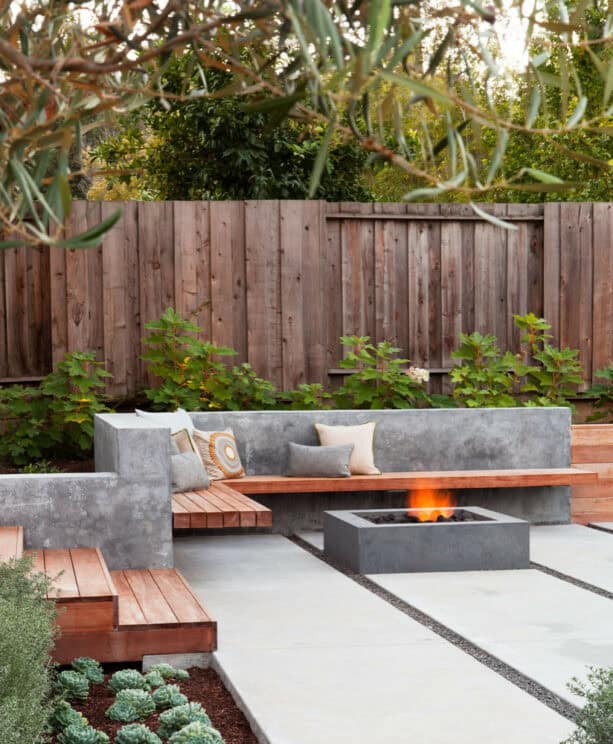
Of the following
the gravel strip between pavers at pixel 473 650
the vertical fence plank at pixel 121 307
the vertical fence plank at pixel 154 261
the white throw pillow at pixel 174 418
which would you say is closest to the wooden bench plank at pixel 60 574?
the gravel strip between pavers at pixel 473 650

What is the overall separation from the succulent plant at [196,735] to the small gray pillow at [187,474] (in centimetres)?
317

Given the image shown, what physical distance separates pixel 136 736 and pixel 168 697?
1.24 ft

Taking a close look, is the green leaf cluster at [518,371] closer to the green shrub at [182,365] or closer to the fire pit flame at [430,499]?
the fire pit flame at [430,499]

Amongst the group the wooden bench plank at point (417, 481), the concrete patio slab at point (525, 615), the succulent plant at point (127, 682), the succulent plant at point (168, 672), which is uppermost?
the wooden bench plank at point (417, 481)

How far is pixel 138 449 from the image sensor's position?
5.32m

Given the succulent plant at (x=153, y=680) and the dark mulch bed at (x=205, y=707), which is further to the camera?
the succulent plant at (x=153, y=680)

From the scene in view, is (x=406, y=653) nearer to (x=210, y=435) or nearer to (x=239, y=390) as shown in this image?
(x=210, y=435)

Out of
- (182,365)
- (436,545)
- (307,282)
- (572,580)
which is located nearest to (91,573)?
(436,545)

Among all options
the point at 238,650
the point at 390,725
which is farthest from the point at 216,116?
the point at 390,725

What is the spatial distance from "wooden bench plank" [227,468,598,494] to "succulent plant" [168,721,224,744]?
3.60 m

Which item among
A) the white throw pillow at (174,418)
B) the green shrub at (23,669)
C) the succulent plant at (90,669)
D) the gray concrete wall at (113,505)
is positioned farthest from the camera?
the white throw pillow at (174,418)

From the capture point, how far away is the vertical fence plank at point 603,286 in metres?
8.51

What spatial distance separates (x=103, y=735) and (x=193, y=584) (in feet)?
8.08

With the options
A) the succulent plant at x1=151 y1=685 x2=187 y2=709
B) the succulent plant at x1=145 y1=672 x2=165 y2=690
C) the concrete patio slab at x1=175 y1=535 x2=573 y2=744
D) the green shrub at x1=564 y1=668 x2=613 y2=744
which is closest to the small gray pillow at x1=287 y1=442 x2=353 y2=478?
the concrete patio slab at x1=175 y1=535 x2=573 y2=744
